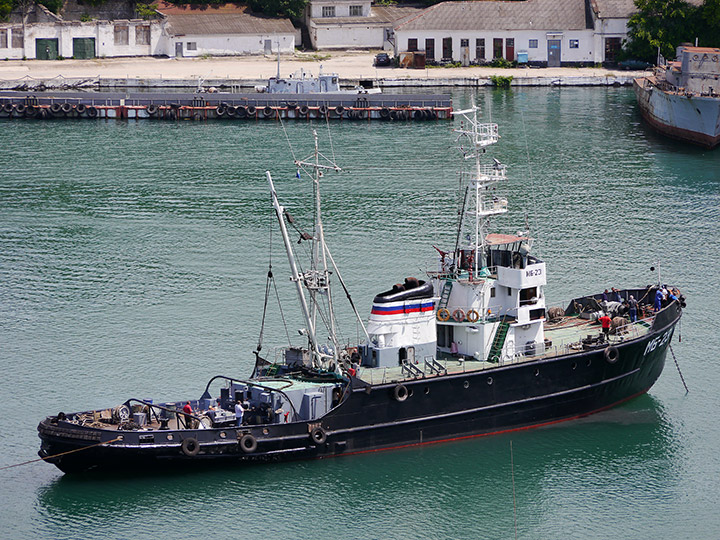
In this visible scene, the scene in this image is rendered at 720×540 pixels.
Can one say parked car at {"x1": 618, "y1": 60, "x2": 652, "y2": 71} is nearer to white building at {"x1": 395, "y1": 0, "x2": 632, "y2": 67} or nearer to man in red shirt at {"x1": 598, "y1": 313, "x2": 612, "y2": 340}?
white building at {"x1": 395, "y1": 0, "x2": 632, "y2": 67}

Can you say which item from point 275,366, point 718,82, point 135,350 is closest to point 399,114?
point 718,82

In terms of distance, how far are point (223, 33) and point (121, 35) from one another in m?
8.87

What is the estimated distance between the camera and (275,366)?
105ft

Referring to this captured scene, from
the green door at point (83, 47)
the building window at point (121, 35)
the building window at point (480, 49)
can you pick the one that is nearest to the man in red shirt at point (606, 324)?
the building window at point (480, 49)

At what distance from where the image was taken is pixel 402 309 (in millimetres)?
30781

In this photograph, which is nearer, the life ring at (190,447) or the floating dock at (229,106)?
the life ring at (190,447)

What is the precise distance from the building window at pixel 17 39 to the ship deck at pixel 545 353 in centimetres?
7790

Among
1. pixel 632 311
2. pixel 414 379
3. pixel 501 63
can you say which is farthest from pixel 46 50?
pixel 414 379

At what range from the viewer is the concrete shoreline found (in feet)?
310

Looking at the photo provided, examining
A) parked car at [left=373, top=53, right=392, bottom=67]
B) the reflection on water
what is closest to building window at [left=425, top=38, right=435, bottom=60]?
parked car at [left=373, top=53, right=392, bottom=67]

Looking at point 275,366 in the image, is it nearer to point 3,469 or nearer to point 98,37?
point 3,469

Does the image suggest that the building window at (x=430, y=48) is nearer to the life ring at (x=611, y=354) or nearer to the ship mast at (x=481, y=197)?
the ship mast at (x=481, y=197)

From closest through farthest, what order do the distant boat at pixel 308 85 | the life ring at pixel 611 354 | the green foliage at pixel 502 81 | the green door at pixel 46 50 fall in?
the life ring at pixel 611 354 < the distant boat at pixel 308 85 < the green foliage at pixel 502 81 < the green door at pixel 46 50

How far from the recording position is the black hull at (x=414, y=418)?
94.0 ft
